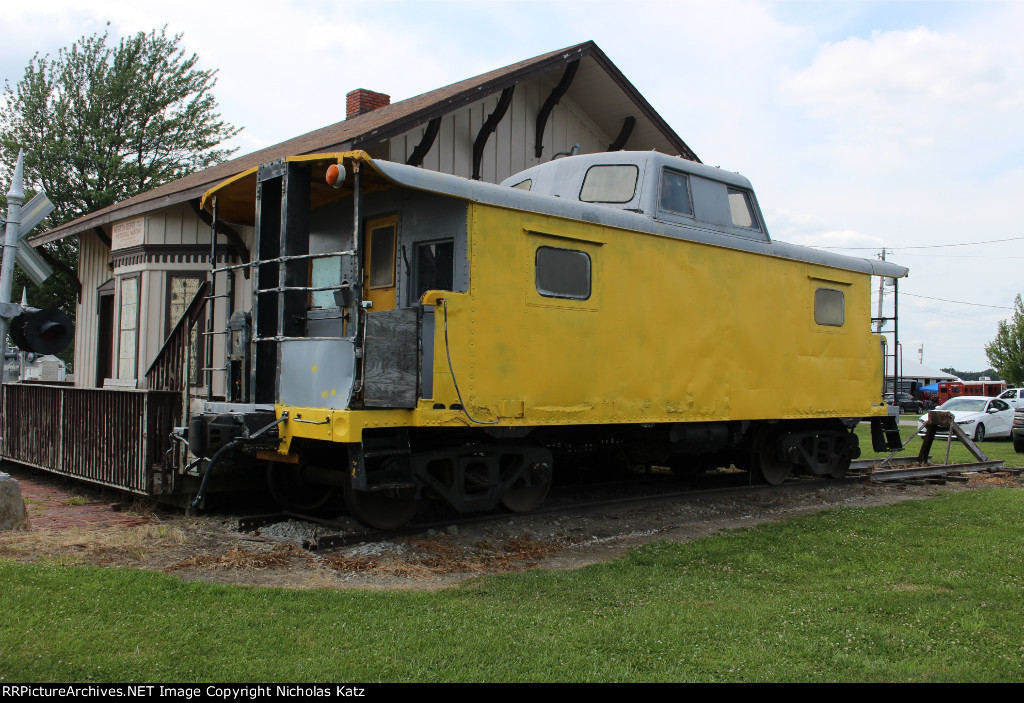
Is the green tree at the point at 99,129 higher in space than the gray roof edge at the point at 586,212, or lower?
higher

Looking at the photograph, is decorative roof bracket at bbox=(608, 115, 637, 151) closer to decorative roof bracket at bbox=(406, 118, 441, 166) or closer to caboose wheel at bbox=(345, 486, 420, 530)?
decorative roof bracket at bbox=(406, 118, 441, 166)

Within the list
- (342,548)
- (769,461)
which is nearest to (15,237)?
(342,548)

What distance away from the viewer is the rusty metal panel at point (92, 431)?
324 inches

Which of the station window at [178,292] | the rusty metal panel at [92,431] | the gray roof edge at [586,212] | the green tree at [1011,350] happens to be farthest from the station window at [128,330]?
the green tree at [1011,350]

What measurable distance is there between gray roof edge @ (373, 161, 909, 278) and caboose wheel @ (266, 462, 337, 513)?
295cm

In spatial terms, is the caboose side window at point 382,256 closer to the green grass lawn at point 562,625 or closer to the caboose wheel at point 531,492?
the caboose wheel at point 531,492

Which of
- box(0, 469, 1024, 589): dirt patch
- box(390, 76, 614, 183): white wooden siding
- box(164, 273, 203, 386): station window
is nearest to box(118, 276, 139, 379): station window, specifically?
box(164, 273, 203, 386): station window

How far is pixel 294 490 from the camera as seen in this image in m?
8.28

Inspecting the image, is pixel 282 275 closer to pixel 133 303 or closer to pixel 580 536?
pixel 580 536

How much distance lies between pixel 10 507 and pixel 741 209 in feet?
27.3

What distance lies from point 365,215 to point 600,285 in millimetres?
2440

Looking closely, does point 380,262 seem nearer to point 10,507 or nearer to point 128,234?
point 10,507

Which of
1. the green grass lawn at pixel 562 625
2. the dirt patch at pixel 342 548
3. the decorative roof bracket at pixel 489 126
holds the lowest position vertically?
the dirt patch at pixel 342 548

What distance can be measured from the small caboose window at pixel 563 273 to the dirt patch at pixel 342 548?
222 centimetres
